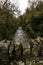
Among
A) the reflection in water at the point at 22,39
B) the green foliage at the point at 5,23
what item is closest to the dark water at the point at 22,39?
the reflection in water at the point at 22,39

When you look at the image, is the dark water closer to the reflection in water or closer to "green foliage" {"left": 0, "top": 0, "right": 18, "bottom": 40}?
the reflection in water

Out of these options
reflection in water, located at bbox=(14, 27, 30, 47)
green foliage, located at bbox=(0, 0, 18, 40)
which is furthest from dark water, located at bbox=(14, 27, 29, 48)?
green foliage, located at bbox=(0, 0, 18, 40)

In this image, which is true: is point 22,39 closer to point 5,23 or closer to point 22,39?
point 22,39

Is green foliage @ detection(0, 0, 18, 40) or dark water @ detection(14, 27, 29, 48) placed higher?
green foliage @ detection(0, 0, 18, 40)

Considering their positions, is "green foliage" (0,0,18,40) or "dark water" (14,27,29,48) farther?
"green foliage" (0,0,18,40)

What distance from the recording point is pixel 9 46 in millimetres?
14898

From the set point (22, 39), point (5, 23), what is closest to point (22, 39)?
point (22, 39)

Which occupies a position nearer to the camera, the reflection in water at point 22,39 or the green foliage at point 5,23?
the reflection in water at point 22,39

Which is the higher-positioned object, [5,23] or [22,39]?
[5,23]

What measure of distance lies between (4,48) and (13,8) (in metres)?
8.36

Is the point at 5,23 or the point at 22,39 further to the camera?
the point at 5,23

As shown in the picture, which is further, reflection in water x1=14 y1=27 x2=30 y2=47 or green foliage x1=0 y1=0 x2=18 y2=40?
green foliage x1=0 y1=0 x2=18 y2=40

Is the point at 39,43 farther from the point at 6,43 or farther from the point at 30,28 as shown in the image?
the point at 30,28

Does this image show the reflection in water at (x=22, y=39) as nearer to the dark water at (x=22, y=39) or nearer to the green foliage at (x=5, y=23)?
the dark water at (x=22, y=39)
